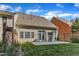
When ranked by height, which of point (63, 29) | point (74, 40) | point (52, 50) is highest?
point (63, 29)

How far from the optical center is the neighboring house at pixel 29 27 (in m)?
3.79

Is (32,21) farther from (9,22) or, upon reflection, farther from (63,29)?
(63,29)

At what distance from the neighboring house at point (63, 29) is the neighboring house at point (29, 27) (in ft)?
0.16

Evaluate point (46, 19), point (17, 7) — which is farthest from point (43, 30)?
point (17, 7)

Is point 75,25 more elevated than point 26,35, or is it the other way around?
point 75,25

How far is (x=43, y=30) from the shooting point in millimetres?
3836

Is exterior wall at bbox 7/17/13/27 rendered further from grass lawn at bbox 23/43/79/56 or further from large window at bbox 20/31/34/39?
grass lawn at bbox 23/43/79/56

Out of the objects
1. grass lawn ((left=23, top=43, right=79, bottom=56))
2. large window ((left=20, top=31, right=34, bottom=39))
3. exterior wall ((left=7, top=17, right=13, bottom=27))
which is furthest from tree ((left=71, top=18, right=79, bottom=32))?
exterior wall ((left=7, top=17, right=13, bottom=27))

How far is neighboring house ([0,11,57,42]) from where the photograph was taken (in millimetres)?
3786

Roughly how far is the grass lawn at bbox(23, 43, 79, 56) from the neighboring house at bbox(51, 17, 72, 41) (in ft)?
0.35

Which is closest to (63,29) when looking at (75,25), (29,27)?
(75,25)

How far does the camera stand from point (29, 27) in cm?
380

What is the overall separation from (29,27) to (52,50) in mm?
365

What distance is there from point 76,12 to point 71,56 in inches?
19.5
